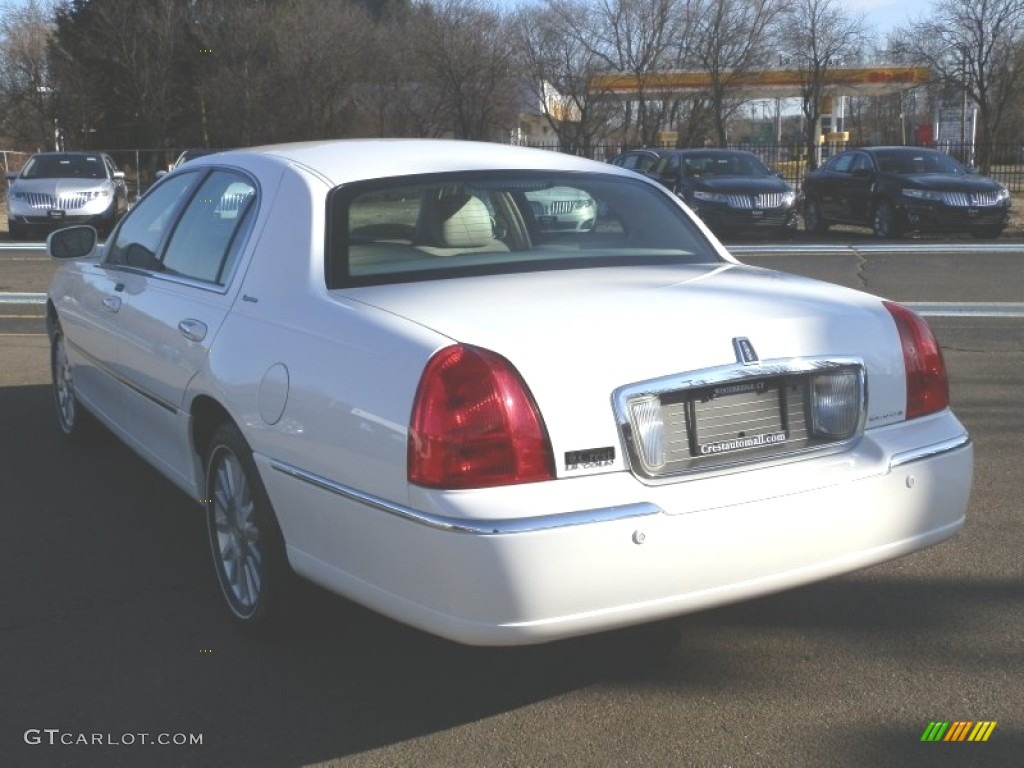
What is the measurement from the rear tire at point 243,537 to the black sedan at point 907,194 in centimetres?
1730

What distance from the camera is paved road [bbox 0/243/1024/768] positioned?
11.6 ft

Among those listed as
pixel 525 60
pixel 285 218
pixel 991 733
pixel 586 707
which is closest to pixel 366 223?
pixel 285 218

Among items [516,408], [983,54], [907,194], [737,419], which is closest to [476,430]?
[516,408]

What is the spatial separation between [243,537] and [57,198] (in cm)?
2008

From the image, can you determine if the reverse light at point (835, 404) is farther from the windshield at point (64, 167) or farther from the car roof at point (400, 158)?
the windshield at point (64, 167)

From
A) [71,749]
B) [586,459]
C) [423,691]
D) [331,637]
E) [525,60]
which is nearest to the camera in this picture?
[586,459]

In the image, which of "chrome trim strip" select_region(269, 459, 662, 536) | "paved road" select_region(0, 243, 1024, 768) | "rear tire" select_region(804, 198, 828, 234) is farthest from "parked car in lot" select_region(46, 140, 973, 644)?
"rear tire" select_region(804, 198, 828, 234)

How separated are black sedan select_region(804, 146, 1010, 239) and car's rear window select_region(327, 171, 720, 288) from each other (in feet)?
52.4

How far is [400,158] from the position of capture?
476 cm

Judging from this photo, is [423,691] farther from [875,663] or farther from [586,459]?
[875,663]

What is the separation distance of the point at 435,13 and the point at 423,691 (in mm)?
43764

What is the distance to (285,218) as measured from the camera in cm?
436

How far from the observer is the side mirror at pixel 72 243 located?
Answer: 249 inches

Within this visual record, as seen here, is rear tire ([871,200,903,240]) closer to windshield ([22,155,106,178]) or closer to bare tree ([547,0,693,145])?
windshield ([22,155,106,178])
